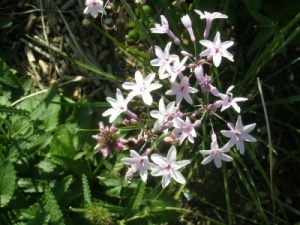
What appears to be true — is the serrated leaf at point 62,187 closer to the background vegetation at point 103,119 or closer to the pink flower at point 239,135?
the background vegetation at point 103,119

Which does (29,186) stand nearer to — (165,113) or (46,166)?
(46,166)

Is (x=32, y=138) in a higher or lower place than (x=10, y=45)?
lower

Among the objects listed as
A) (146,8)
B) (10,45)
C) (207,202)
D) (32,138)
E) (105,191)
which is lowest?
(207,202)

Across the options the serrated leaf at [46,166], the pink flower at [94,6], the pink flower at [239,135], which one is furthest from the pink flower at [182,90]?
the serrated leaf at [46,166]

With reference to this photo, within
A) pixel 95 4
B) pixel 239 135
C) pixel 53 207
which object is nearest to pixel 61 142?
pixel 53 207

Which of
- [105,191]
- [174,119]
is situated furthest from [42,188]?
[174,119]

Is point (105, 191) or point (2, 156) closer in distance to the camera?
point (2, 156)

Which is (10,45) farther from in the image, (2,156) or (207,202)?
(207,202)
